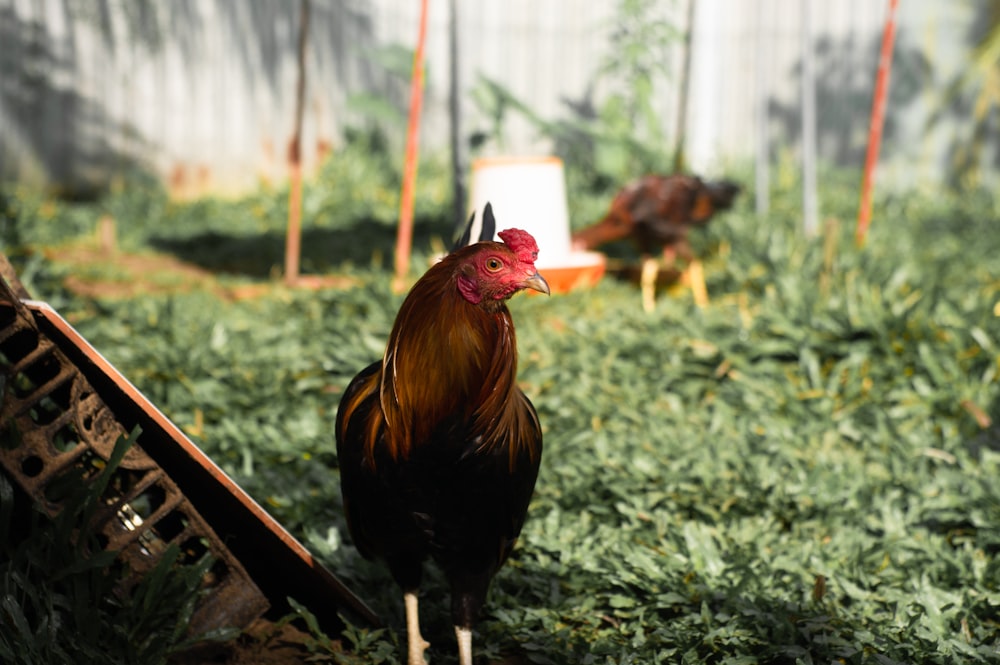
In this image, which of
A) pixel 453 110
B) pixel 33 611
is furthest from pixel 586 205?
pixel 33 611

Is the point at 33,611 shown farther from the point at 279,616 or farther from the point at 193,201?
the point at 193,201

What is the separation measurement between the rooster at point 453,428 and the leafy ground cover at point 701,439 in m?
0.43

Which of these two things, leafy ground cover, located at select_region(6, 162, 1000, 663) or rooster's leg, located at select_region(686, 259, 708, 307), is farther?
rooster's leg, located at select_region(686, 259, 708, 307)

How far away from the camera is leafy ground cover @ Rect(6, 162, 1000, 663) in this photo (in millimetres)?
2611

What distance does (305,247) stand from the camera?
25.6 feet

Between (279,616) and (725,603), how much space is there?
1258mm

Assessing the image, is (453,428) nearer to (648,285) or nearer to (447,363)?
(447,363)

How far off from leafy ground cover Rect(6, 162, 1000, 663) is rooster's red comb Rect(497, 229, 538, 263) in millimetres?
1096

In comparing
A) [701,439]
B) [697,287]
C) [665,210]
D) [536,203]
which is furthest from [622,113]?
[701,439]

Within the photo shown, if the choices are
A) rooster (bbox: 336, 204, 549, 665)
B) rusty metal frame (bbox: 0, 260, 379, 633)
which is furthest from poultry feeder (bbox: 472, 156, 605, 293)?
rooster (bbox: 336, 204, 549, 665)

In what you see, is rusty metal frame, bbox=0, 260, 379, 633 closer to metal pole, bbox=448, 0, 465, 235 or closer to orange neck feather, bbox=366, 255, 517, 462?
Result: orange neck feather, bbox=366, 255, 517, 462

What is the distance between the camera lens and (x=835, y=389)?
14.1 ft

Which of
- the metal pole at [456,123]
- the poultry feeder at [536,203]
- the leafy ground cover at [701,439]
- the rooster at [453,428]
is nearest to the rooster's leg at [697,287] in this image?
the leafy ground cover at [701,439]

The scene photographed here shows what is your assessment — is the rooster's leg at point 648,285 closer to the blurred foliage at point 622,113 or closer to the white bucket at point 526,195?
the white bucket at point 526,195
